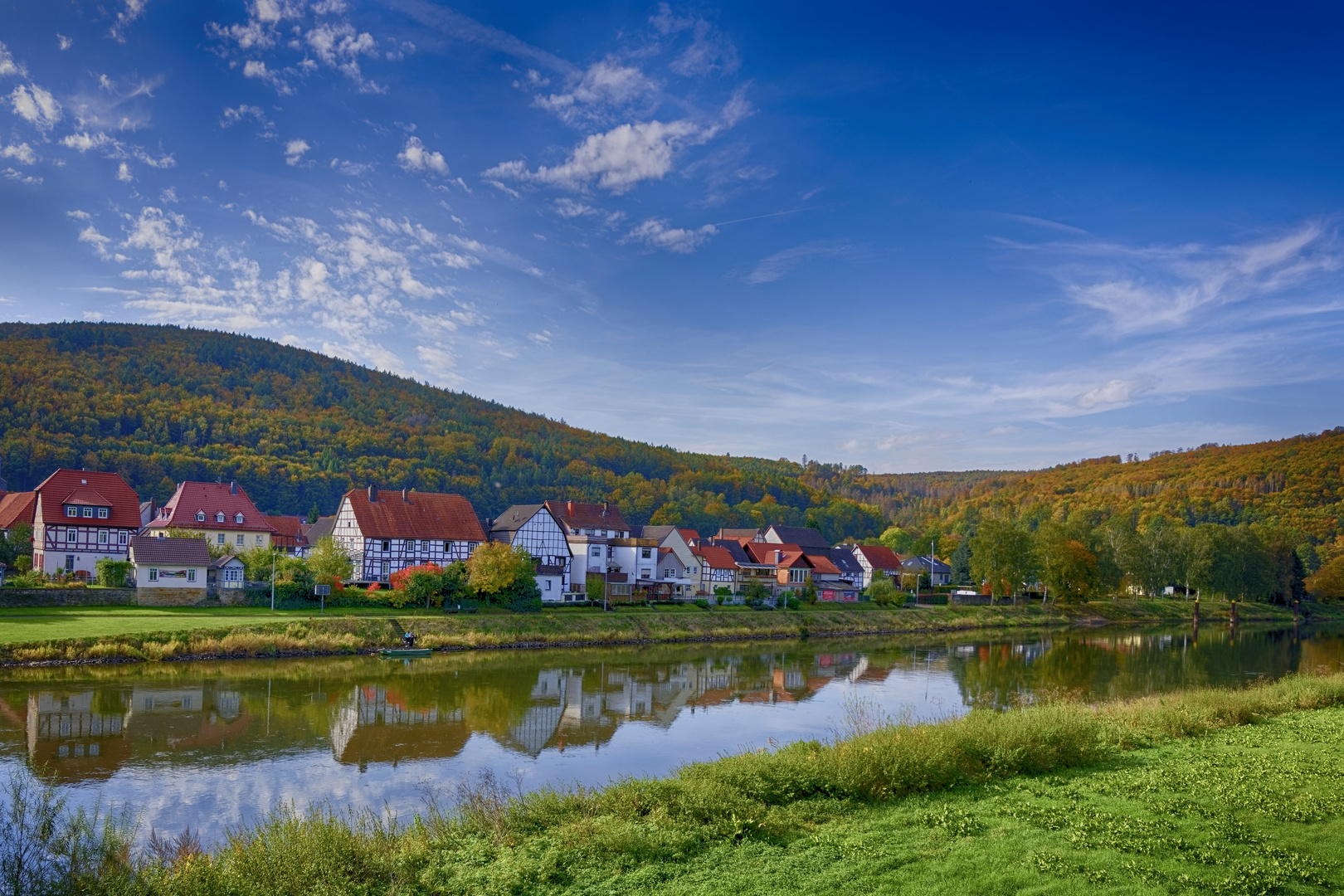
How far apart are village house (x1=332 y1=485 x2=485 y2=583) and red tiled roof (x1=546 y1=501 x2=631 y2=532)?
249 inches

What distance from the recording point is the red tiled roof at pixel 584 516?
184 feet

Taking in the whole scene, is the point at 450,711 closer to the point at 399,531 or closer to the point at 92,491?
the point at 399,531

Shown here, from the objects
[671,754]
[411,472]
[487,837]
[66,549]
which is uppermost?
[411,472]

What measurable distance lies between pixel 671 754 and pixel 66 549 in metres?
40.4

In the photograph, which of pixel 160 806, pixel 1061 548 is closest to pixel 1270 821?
pixel 160 806

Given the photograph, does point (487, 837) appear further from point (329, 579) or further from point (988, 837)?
point (329, 579)

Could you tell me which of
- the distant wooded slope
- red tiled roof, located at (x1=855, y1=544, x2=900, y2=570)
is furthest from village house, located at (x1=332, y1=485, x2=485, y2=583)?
red tiled roof, located at (x1=855, y1=544, x2=900, y2=570)

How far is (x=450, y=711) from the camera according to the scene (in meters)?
24.3

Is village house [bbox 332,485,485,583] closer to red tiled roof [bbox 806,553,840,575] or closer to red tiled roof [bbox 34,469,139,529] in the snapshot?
red tiled roof [bbox 34,469,139,529]

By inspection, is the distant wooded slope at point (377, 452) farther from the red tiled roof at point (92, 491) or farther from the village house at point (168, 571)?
the village house at point (168, 571)

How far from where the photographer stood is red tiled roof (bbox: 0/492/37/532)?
46312 millimetres

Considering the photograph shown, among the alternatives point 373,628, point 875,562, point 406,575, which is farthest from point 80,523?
point 875,562

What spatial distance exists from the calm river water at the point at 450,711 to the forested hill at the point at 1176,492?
63355 mm

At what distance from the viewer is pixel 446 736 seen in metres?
21.0
